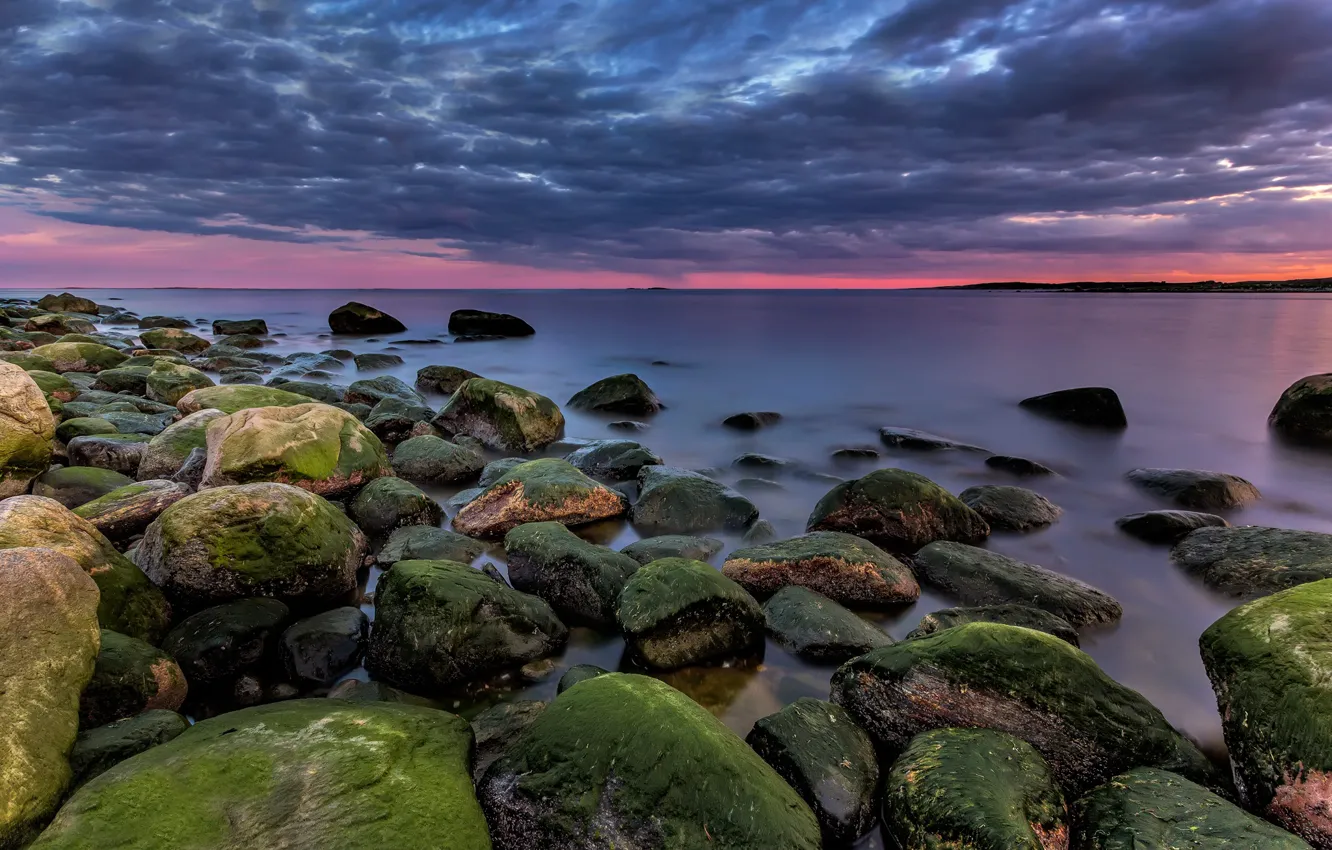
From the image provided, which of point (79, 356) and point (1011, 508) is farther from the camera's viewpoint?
point (79, 356)

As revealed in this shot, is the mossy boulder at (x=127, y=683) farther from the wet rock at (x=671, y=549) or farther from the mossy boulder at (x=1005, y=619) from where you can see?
the mossy boulder at (x=1005, y=619)

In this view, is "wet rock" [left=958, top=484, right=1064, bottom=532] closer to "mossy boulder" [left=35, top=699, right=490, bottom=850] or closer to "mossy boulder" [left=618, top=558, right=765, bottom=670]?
"mossy boulder" [left=618, top=558, right=765, bottom=670]

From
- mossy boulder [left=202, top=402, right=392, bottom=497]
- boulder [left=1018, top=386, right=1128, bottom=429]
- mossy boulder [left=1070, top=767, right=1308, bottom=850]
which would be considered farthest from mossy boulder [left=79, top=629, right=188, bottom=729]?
boulder [left=1018, top=386, right=1128, bottom=429]

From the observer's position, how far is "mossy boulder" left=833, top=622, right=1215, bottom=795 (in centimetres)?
345

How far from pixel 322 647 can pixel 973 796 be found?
407cm

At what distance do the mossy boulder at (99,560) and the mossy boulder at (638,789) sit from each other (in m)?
2.97

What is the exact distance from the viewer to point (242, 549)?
15.4 ft

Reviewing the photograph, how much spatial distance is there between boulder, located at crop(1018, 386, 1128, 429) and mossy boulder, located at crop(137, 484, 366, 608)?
14443 mm

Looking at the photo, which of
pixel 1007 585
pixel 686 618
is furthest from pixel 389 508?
pixel 1007 585

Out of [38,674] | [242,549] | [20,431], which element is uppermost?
[20,431]

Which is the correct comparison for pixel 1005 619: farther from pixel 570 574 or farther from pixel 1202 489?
pixel 1202 489

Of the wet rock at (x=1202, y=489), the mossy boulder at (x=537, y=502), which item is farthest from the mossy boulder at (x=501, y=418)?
the wet rock at (x=1202, y=489)

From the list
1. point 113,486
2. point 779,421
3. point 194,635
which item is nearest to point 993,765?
point 194,635

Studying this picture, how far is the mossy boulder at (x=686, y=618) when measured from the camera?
450 cm
